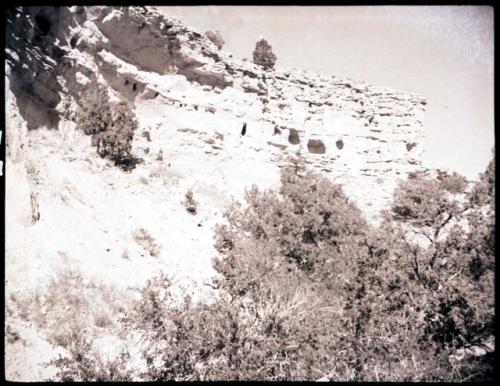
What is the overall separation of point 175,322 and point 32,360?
170 centimetres

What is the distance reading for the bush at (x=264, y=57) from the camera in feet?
50.7

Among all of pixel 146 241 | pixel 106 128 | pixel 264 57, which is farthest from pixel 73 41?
pixel 264 57

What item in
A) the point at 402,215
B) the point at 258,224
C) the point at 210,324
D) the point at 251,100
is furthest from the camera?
the point at 251,100

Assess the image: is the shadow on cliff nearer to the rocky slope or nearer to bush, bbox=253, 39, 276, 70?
the rocky slope

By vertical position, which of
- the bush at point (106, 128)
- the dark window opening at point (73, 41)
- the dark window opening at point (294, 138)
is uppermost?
the dark window opening at point (73, 41)

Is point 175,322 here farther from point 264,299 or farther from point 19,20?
point 19,20

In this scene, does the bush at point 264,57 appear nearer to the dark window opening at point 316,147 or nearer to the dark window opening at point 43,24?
the dark window opening at point 316,147

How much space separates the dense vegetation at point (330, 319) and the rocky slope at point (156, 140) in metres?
1.11

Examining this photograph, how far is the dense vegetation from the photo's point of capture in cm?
458

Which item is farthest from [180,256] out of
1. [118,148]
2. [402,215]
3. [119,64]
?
[119,64]

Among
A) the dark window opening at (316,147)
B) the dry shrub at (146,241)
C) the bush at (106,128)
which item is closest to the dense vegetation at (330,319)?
the dry shrub at (146,241)

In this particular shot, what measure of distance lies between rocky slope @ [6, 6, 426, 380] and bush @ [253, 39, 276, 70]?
1.77 ft

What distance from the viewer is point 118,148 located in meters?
10.0

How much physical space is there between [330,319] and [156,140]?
863 cm
